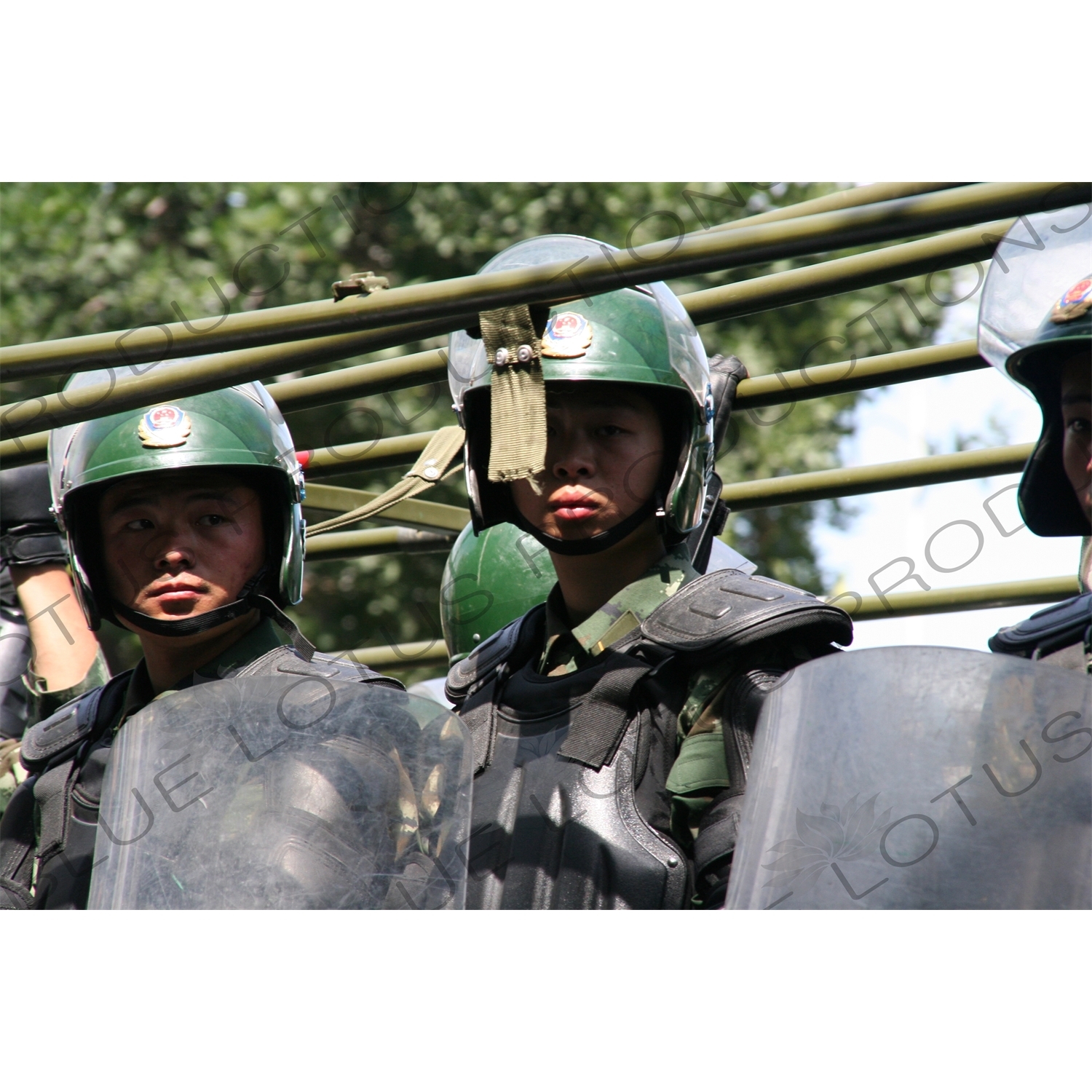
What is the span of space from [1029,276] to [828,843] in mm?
1318

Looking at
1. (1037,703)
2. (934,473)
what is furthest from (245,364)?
(934,473)

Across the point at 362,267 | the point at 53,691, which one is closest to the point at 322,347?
the point at 53,691

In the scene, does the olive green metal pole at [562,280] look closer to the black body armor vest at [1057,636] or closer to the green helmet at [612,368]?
the green helmet at [612,368]

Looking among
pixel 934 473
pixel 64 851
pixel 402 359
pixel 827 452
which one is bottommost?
pixel 827 452

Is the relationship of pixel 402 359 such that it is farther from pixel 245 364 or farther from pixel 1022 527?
pixel 1022 527

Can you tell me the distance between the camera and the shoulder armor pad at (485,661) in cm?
350

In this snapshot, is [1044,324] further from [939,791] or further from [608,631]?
[939,791]

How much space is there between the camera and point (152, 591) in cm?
369

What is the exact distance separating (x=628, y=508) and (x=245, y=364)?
35.4 inches

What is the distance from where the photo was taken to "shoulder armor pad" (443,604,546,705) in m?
3.50

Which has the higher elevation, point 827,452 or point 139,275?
point 139,275

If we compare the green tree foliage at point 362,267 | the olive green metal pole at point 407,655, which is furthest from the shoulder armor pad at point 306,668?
the green tree foliage at point 362,267

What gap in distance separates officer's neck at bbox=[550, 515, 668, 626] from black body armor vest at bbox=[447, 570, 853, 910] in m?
0.18

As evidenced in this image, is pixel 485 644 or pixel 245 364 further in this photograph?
pixel 485 644
